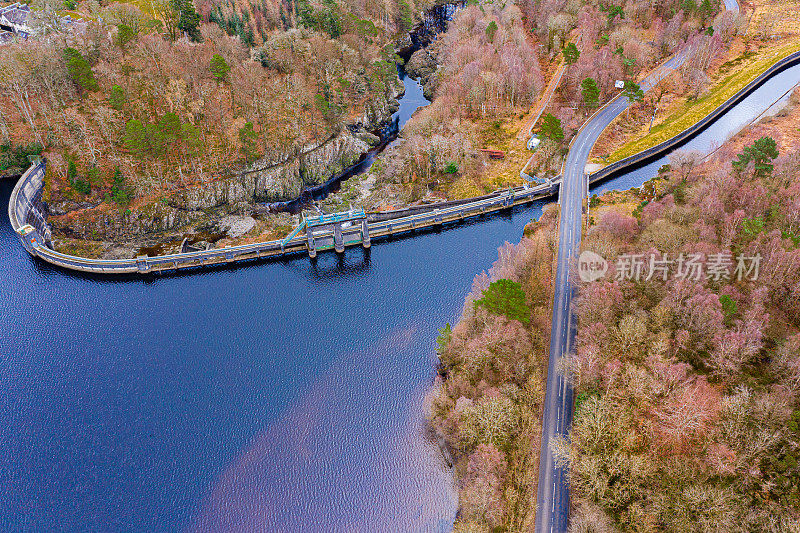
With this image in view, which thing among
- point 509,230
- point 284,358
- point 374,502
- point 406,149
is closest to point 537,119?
point 406,149

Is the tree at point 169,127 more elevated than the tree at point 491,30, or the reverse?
the tree at point 491,30

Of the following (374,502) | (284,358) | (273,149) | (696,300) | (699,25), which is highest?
(699,25)

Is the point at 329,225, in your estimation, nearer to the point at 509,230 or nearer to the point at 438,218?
the point at 438,218

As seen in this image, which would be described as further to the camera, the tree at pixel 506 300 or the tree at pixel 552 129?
the tree at pixel 552 129

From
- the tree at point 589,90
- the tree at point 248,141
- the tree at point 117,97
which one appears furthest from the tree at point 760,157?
the tree at point 117,97

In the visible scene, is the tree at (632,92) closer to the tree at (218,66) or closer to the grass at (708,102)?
the grass at (708,102)

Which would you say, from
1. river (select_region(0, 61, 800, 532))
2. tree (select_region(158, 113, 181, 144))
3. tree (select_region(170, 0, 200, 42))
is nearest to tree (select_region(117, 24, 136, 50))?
tree (select_region(170, 0, 200, 42))

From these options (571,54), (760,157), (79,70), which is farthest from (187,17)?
(760,157)

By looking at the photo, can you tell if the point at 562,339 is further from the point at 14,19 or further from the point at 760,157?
the point at 14,19
